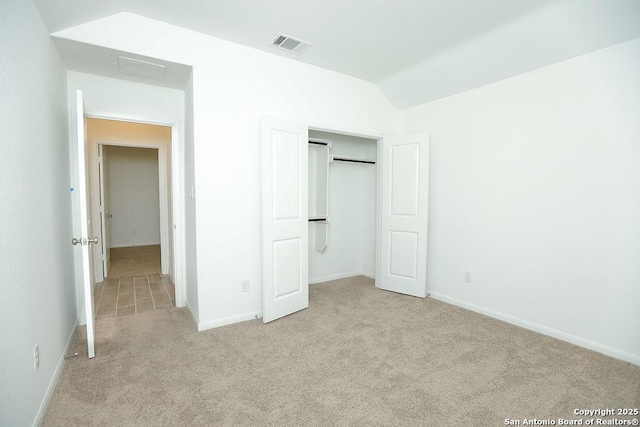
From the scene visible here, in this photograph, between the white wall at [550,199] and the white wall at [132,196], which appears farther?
the white wall at [132,196]

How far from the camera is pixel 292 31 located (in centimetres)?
267

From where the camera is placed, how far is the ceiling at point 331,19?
7.34 ft

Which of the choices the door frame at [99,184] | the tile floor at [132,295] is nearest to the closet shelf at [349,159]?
the door frame at [99,184]

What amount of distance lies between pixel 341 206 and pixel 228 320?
7.71 ft

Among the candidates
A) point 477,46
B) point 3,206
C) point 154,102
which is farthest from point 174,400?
point 477,46

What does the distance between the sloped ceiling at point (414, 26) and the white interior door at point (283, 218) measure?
2.73ft

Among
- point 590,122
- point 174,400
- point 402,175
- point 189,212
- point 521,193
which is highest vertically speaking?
point 590,122

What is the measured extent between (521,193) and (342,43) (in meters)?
2.25

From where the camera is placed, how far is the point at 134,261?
5719 mm

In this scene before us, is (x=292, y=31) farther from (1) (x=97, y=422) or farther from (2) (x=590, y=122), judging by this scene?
(1) (x=97, y=422)

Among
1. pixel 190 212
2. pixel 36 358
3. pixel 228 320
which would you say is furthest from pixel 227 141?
pixel 36 358
